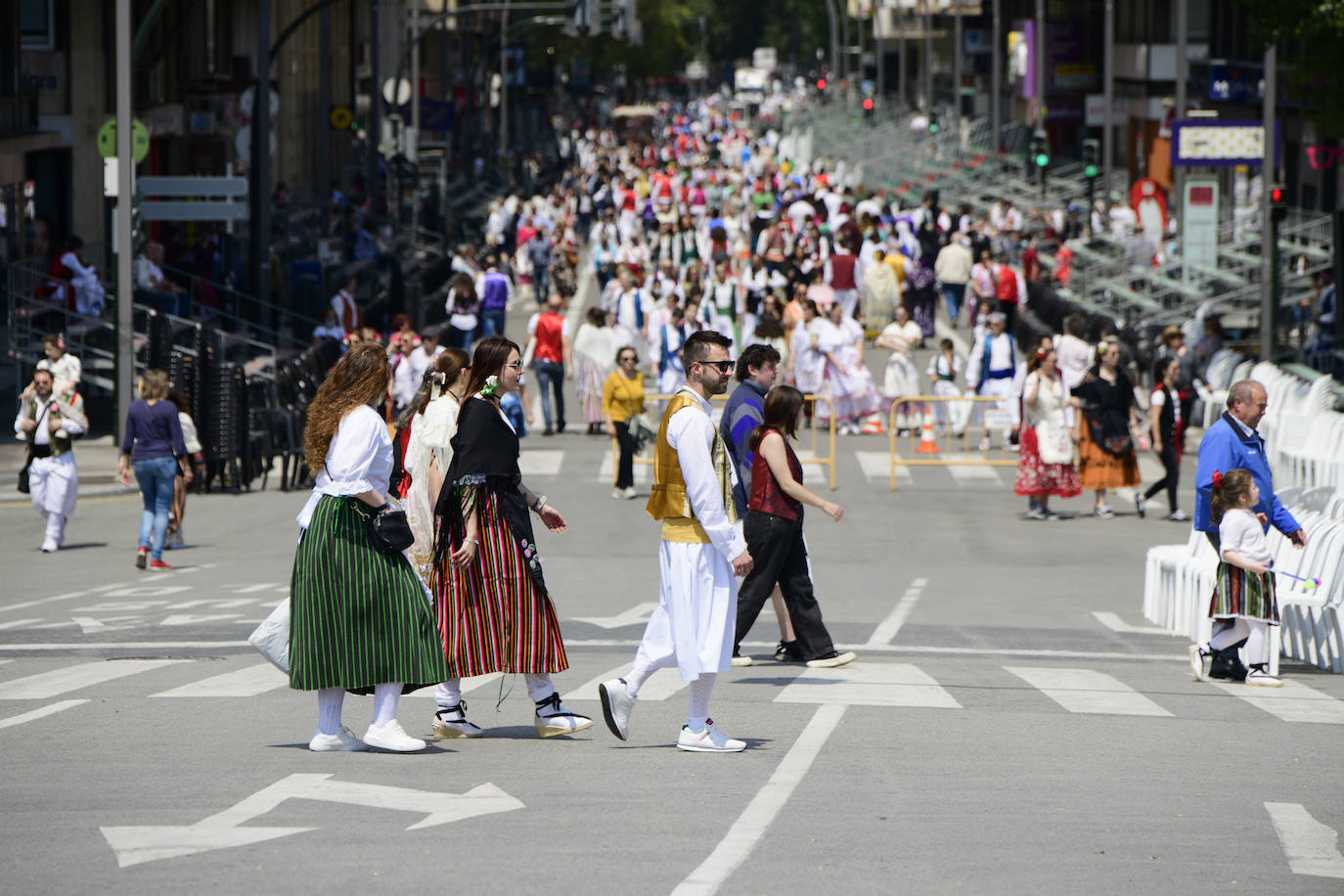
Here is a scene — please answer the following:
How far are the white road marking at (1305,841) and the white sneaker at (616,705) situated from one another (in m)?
2.63

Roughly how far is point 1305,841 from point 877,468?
1769cm

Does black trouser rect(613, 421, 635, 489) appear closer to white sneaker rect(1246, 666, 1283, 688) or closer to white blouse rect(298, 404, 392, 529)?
white sneaker rect(1246, 666, 1283, 688)

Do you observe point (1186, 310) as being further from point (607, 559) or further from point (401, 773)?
point (401, 773)

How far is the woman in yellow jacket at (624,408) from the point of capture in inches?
862

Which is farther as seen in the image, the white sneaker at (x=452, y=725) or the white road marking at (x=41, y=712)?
the white road marking at (x=41, y=712)

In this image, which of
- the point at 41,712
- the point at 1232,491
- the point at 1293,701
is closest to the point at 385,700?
the point at 41,712

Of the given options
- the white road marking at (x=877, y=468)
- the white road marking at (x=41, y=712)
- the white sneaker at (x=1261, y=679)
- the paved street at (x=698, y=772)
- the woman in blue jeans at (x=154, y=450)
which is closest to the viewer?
the paved street at (x=698, y=772)

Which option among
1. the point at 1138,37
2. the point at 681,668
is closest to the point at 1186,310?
the point at 681,668

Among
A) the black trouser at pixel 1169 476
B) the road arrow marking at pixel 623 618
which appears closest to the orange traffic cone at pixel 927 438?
the black trouser at pixel 1169 476

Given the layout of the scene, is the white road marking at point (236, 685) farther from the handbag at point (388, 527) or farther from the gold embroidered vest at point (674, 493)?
the gold embroidered vest at point (674, 493)

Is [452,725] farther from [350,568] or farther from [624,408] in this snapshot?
[624,408]

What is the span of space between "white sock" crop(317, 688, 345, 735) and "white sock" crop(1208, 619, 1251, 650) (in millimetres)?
5602

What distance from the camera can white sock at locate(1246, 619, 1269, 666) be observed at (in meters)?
11.8

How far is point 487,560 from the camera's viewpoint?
345 inches
